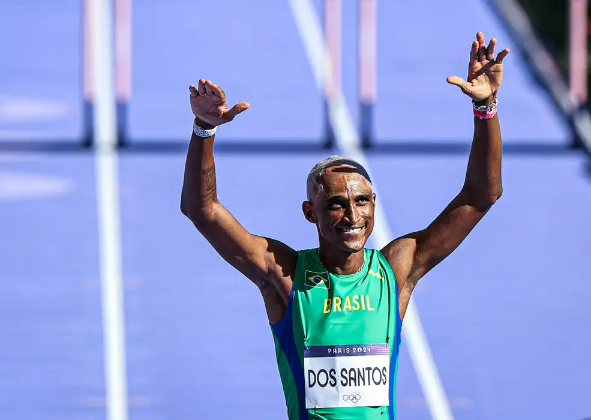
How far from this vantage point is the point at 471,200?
14.9ft

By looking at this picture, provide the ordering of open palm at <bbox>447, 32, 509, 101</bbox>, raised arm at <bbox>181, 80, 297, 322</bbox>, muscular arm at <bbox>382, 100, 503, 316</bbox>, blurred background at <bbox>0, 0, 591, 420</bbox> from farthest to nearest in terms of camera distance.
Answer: blurred background at <bbox>0, 0, 591, 420</bbox>
muscular arm at <bbox>382, 100, 503, 316</bbox>
open palm at <bbox>447, 32, 509, 101</bbox>
raised arm at <bbox>181, 80, 297, 322</bbox>

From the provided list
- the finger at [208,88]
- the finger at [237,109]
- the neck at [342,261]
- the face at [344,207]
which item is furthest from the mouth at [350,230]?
the finger at [208,88]

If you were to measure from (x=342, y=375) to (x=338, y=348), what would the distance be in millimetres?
92

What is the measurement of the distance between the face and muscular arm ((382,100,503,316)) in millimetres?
307

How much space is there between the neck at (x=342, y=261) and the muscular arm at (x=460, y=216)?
0.54 ft

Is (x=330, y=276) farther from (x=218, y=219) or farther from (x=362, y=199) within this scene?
(x=218, y=219)

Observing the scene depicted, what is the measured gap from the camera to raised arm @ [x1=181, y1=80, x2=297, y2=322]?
13.7ft

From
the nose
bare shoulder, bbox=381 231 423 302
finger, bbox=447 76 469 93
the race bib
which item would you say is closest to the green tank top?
the race bib

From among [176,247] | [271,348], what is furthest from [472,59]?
[176,247]

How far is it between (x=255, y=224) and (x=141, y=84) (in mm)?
3773

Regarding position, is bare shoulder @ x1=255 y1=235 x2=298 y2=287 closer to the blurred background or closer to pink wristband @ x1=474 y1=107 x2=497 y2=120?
pink wristband @ x1=474 y1=107 x2=497 y2=120

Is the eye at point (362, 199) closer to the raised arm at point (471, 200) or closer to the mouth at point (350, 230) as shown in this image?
the mouth at point (350, 230)

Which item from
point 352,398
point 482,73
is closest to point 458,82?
point 482,73

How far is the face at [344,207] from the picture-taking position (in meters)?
4.24
